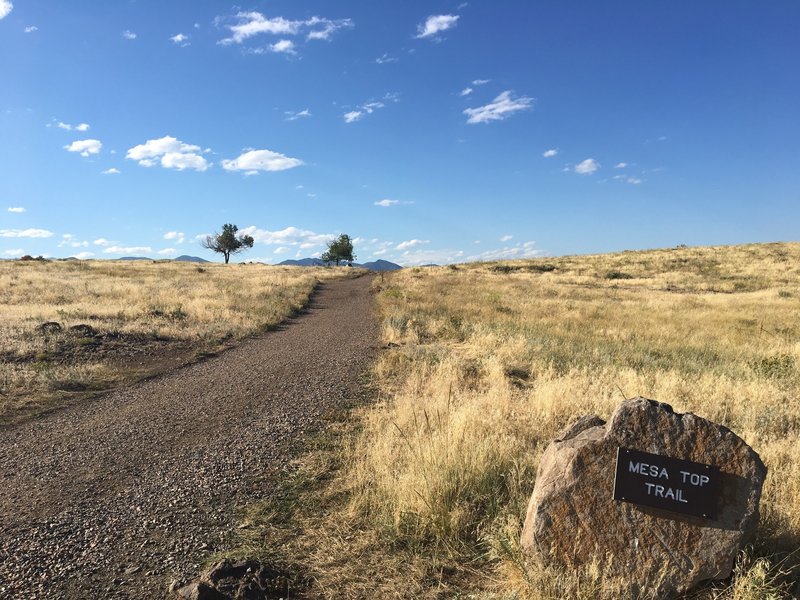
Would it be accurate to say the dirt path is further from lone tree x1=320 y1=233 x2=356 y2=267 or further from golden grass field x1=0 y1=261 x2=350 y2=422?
lone tree x1=320 y1=233 x2=356 y2=267

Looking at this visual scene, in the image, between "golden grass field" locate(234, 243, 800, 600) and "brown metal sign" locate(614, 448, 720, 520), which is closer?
"brown metal sign" locate(614, 448, 720, 520)

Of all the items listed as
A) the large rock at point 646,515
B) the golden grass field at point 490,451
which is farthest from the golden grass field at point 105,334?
the large rock at point 646,515

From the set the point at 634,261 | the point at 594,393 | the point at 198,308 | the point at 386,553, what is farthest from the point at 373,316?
the point at 634,261

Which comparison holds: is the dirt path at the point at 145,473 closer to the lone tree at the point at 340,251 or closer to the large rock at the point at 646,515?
the large rock at the point at 646,515

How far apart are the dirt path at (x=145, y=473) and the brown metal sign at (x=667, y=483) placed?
327 centimetres

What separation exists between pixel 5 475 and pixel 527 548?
19.3 feet

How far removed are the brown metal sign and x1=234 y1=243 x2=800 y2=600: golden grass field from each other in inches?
19.1

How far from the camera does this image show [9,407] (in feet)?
26.6

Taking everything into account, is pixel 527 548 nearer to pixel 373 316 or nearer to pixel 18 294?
pixel 373 316

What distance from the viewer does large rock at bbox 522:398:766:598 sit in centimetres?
317

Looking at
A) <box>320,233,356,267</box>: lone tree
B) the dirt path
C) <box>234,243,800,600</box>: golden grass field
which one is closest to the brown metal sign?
<box>234,243,800,600</box>: golden grass field

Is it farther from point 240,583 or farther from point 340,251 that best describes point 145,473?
point 340,251

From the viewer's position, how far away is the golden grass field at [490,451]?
3520 mm

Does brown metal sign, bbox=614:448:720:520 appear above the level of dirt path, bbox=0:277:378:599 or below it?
above
